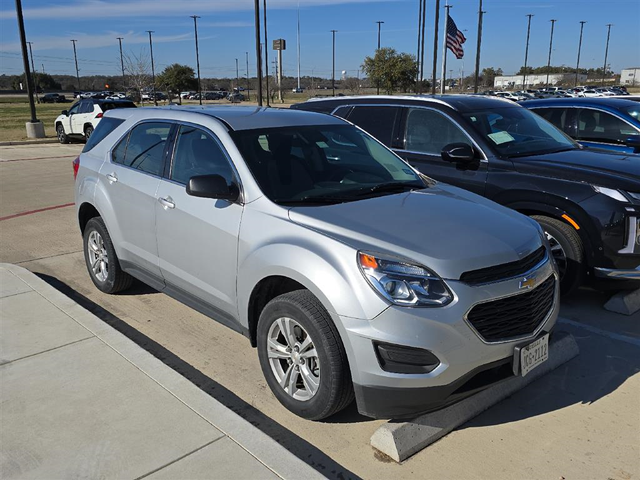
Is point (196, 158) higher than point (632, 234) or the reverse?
higher

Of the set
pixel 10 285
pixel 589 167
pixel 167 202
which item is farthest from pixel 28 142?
pixel 589 167

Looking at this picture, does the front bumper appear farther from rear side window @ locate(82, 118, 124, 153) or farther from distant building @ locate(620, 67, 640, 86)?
distant building @ locate(620, 67, 640, 86)

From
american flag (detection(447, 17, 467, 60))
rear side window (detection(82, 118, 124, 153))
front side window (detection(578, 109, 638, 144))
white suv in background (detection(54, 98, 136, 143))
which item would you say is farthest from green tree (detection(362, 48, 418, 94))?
rear side window (detection(82, 118, 124, 153))

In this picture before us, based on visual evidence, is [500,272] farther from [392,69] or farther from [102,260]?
[392,69]

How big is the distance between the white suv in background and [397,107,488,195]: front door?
49.8 feet

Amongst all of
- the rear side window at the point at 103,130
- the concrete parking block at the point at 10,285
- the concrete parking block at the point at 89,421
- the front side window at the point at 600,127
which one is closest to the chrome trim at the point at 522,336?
the concrete parking block at the point at 89,421

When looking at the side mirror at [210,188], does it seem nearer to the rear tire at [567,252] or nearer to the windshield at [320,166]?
the windshield at [320,166]

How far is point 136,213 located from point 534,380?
3.30 m

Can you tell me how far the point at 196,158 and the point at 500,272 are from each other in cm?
236

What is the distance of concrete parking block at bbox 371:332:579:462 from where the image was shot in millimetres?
3084

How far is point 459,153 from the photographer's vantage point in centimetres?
559

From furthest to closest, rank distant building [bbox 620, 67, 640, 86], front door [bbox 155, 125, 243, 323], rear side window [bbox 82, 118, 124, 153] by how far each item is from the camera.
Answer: distant building [bbox 620, 67, 640, 86] → rear side window [bbox 82, 118, 124, 153] → front door [bbox 155, 125, 243, 323]

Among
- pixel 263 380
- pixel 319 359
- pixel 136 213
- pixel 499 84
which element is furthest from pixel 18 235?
pixel 499 84

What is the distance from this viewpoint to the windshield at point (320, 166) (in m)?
3.77
